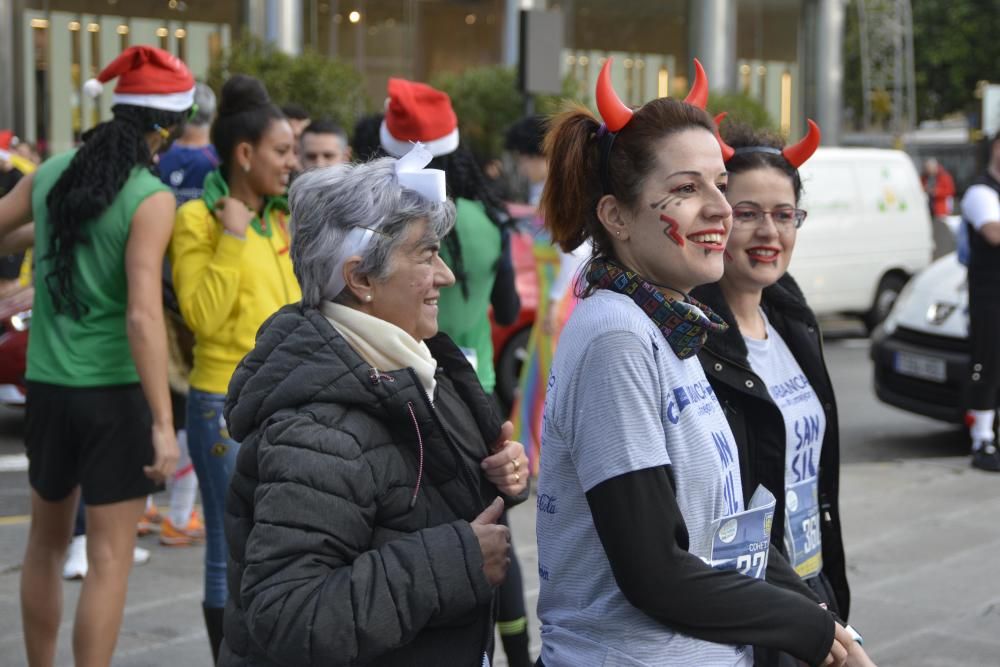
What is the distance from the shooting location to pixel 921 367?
8625 mm

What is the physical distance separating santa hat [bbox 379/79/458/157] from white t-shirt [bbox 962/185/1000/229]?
427cm

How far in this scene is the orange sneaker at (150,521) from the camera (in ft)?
21.0

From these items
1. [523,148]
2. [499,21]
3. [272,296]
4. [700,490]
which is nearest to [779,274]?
[700,490]

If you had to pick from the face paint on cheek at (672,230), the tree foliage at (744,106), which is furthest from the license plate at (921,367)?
the tree foliage at (744,106)

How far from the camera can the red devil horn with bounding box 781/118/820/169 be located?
306cm

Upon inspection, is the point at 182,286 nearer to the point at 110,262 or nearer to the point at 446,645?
the point at 110,262

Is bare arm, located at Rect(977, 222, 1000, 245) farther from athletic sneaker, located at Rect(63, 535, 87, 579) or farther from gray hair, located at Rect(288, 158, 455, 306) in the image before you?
gray hair, located at Rect(288, 158, 455, 306)

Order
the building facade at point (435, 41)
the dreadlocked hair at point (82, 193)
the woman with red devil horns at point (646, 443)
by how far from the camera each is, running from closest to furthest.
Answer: the woman with red devil horns at point (646, 443) < the dreadlocked hair at point (82, 193) < the building facade at point (435, 41)

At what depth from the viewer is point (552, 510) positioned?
2.25 meters

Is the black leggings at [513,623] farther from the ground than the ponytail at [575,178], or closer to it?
closer to it

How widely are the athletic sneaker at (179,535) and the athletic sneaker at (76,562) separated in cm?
51

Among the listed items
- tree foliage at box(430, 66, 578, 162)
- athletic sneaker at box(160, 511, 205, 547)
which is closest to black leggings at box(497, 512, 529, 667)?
athletic sneaker at box(160, 511, 205, 547)

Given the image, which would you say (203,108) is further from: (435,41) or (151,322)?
(435,41)

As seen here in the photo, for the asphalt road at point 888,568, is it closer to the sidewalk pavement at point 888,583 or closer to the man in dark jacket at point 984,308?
the sidewalk pavement at point 888,583
